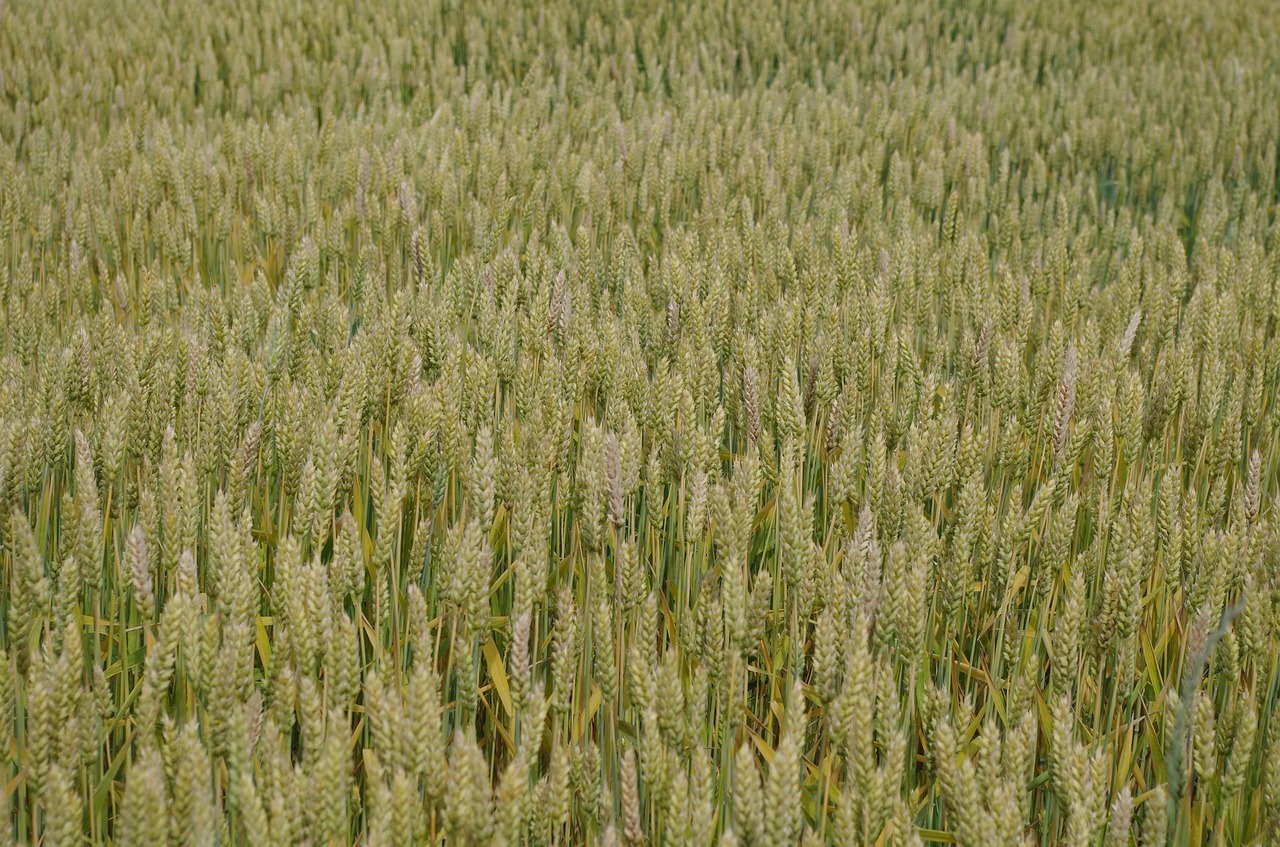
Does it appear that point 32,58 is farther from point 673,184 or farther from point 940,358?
point 940,358

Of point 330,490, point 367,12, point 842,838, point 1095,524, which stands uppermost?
point 367,12

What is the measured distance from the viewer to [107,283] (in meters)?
3.09

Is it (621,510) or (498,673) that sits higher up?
(621,510)

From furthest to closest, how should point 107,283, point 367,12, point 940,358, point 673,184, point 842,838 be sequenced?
point 367,12
point 673,184
point 107,283
point 940,358
point 842,838

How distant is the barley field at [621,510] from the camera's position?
115 cm

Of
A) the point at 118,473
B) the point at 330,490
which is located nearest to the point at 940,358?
the point at 330,490

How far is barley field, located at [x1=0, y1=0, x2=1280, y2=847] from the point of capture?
115 centimetres

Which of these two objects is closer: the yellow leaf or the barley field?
the barley field

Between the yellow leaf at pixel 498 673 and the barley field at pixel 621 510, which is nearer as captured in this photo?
the barley field at pixel 621 510

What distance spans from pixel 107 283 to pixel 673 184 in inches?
65.1

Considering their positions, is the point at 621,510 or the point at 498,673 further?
the point at 498,673

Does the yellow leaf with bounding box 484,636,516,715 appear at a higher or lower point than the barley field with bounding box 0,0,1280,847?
lower

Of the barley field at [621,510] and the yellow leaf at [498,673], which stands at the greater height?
the barley field at [621,510]

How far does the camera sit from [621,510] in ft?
4.87
